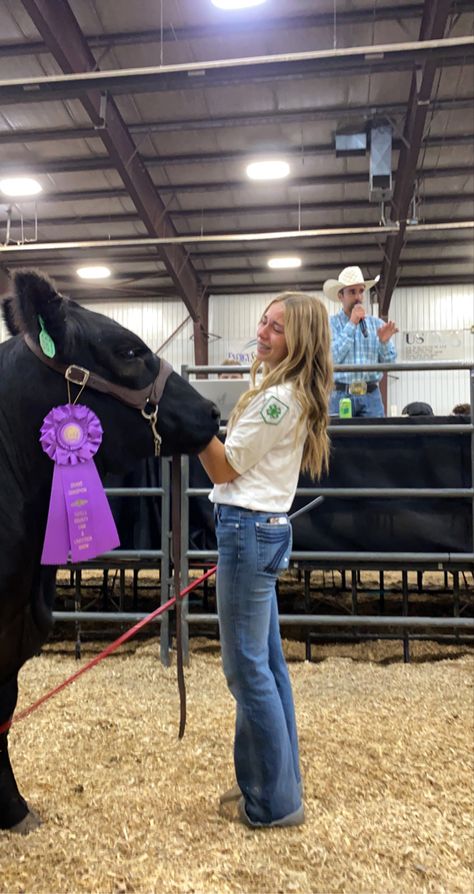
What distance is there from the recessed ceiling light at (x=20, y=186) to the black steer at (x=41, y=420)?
9.66 metres

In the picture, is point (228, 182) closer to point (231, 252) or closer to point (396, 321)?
point (231, 252)

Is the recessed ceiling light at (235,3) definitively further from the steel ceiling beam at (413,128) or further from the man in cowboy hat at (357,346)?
the man in cowboy hat at (357,346)

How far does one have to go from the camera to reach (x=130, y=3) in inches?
257

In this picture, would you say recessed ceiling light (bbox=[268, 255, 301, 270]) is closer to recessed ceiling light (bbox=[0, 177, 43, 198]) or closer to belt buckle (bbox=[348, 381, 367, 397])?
recessed ceiling light (bbox=[0, 177, 43, 198])

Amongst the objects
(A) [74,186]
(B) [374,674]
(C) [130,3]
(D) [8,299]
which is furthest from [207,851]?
(A) [74,186]

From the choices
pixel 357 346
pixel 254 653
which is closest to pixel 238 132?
pixel 357 346

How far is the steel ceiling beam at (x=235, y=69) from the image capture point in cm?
559

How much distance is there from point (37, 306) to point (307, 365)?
799 millimetres

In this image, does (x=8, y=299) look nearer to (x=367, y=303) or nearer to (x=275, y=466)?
(x=275, y=466)

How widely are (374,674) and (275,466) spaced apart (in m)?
2.24

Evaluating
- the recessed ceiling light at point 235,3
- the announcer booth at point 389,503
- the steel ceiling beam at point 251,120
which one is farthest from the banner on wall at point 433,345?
the announcer booth at point 389,503

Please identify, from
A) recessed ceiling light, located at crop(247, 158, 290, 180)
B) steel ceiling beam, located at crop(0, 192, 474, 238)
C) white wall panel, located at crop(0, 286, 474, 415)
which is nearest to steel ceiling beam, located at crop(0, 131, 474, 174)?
recessed ceiling light, located at crop(247, 158, 290, 180)

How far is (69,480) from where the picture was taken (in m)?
1.73

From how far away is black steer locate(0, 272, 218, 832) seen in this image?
5.56 feet
